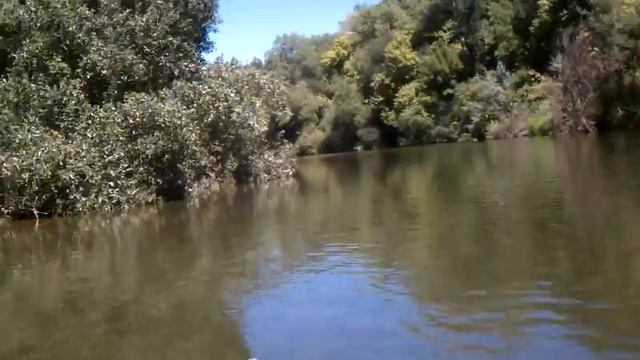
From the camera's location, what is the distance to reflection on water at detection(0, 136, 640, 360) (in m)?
8.50

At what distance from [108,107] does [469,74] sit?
152ft

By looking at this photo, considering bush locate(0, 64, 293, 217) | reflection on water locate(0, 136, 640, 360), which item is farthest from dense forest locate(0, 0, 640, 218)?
reflection on water locate(0, 136, 640, 360)

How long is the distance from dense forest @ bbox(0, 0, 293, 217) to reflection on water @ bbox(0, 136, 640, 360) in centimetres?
307

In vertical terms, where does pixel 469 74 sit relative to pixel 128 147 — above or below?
above

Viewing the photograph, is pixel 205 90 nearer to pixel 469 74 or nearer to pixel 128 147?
pixel 128 147

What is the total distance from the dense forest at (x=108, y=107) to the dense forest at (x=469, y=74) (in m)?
11.5

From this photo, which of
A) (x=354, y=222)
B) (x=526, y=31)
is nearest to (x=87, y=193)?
(x=354, y=222)

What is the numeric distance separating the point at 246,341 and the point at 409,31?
6638 centimetres

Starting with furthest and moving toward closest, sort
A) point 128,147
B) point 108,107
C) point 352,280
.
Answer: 1. point 108,107
2. point 128,147
3. point 352,280

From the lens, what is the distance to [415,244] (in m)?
14.2

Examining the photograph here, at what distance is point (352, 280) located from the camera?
464 inches

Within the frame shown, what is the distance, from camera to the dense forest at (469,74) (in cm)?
5047

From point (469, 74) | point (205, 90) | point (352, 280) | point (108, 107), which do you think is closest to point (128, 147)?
point (108, 107)

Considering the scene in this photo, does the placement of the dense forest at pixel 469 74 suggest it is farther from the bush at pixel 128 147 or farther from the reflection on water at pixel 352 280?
the reflection on water at pixel 352 280
